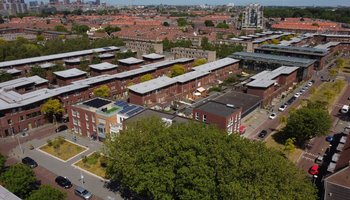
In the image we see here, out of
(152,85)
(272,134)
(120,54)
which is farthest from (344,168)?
(120,54)

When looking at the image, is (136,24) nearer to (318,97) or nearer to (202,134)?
(318,97)

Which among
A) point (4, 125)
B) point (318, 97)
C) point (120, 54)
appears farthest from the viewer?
point (120, 54)

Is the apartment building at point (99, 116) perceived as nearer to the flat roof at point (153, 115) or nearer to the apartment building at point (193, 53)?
the flat roof at point (153, 115)

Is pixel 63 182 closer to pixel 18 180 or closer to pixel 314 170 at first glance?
pixel 18 180

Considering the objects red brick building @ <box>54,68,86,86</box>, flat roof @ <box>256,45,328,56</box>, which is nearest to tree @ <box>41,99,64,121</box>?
red brick building @ <box>54,68,86,86</box>

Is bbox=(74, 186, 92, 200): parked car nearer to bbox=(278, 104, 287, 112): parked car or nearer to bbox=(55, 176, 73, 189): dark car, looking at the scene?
bbox=(55, 176, 73, 189): dark car

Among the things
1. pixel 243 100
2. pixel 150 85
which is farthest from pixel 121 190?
pixel 243 100
